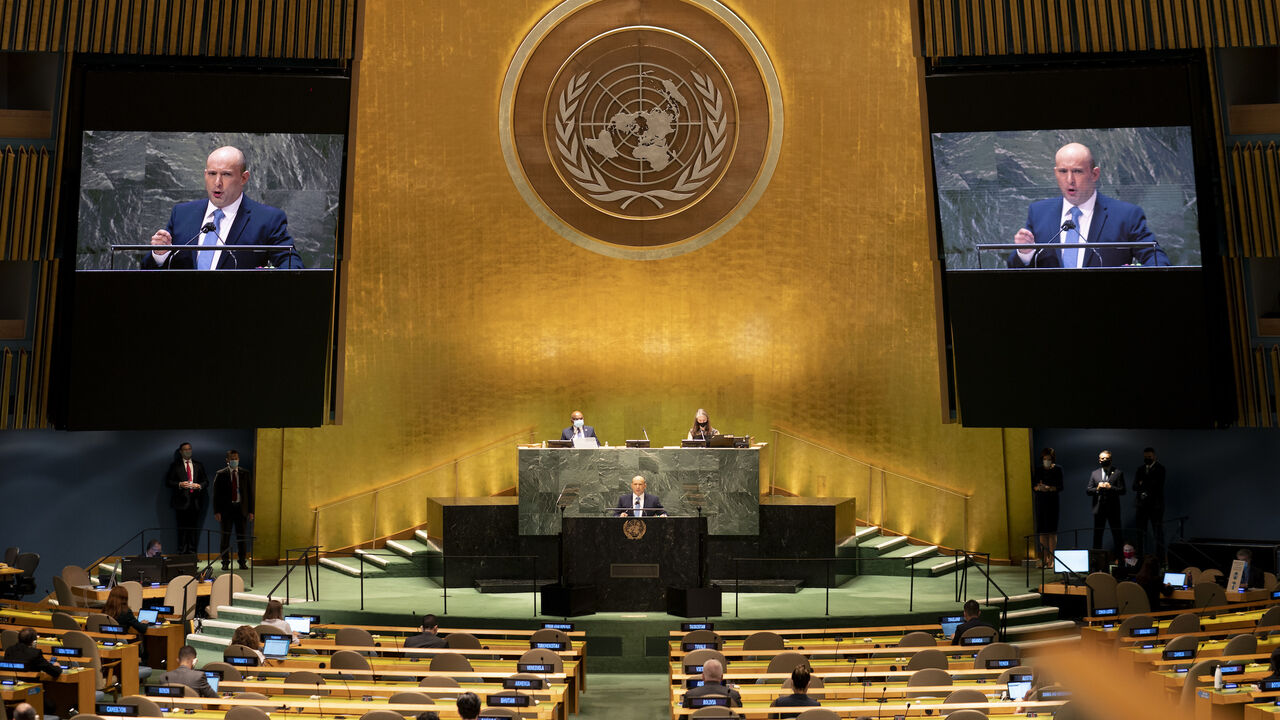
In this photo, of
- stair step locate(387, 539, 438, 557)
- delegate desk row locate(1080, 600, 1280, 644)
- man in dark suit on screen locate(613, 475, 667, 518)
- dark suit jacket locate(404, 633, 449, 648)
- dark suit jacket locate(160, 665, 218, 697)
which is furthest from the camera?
stair step locate(387, 539, 438, 557)

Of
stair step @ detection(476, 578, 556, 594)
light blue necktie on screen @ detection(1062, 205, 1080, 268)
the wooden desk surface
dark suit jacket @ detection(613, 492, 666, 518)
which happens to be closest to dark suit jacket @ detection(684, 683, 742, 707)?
dark suit jacket @ detection(613, 492, 666, 518)

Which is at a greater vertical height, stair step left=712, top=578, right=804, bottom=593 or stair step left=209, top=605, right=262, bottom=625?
stair step left=712, top=578, right=804, bottom=593

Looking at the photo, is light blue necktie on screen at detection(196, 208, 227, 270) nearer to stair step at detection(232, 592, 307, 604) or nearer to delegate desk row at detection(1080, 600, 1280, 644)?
stair step at detection(232, 592, 307, 604)

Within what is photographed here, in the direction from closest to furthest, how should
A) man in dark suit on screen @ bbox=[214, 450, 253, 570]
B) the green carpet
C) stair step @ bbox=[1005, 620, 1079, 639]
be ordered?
1. the green carpet
2. stair step @ bbox=[1005, 620, 1079, 639]
3. man in dark suit on screen @ bbox=[214, 450, 253, 570]

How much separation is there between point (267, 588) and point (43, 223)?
4.86 metres

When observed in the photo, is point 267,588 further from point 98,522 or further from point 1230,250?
point 1230,250

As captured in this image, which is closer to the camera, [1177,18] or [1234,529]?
[1177,18]

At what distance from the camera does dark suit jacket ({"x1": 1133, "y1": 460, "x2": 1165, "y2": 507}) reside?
15258 mm

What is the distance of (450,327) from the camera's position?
17219 mm

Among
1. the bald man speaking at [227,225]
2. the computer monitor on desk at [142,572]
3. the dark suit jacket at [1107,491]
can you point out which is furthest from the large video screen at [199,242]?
the dark suit jacket at [1107,491]

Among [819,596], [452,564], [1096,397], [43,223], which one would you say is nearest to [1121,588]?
[1096,397]

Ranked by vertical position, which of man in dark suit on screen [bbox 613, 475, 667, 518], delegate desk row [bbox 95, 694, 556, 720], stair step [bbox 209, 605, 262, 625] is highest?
man in dark suit on screen [bbox 613, 475, 667, 518]

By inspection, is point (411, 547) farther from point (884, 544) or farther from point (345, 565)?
point (884, 544)

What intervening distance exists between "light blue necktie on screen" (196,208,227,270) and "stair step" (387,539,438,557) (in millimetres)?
4219
